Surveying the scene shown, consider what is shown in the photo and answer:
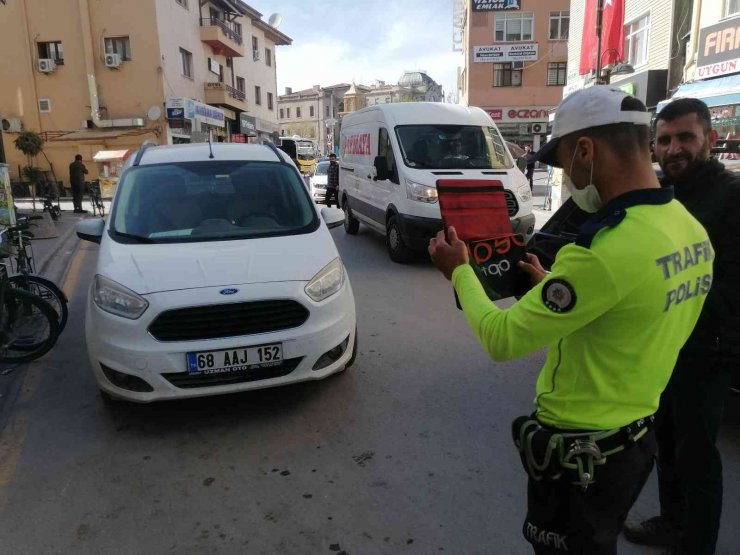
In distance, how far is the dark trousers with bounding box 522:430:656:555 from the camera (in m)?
1.54

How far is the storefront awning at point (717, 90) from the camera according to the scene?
12.2 m

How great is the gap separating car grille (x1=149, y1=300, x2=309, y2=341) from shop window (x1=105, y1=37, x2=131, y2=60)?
88.6 feet

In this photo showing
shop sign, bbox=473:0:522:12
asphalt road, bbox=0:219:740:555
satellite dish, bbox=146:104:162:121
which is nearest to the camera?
asphalt road, bbox=0:219:740:555

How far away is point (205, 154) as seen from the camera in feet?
17.5

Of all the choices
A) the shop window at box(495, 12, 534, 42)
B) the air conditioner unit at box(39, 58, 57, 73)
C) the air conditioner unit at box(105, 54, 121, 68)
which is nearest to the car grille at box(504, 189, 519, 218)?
the air conditioner unit at box(105, 54, 121, 68)

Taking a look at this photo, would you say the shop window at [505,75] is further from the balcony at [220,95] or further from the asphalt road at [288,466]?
the asphalt road at [288,466]

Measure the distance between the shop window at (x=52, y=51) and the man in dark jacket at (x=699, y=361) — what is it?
3016cm

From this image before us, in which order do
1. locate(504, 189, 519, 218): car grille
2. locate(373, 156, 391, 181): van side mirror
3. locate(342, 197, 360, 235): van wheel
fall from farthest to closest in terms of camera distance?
locate(342, 197, 360, 235): van wheel → locate(373, 156, 391, 181): van side mirror → locate(504, 189, 519, 218): car grille

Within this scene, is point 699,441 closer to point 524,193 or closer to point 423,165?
point 524,193

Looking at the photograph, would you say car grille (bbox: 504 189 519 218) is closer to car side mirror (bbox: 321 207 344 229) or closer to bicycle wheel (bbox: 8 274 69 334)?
car side mirror (bbox: 321 207 344 229)

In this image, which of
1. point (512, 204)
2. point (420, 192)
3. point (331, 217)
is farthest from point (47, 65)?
point (331, 217)

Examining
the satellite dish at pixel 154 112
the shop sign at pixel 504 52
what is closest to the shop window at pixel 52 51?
the satellite dish at pixel 154 112

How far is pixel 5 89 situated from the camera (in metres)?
27.1

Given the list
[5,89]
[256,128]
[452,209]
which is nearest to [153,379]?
[452,209]
